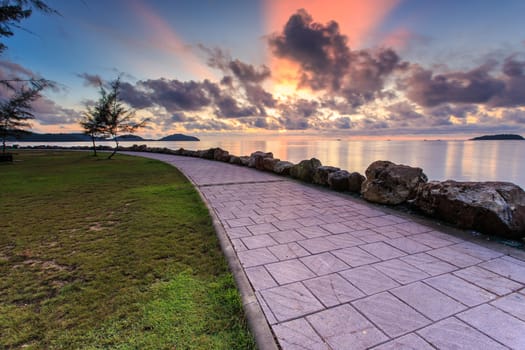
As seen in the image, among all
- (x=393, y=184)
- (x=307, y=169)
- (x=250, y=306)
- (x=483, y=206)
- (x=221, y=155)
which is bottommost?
(x=250, y=306)

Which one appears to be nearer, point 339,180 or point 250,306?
point 250,306

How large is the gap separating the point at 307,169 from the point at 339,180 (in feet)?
4.40

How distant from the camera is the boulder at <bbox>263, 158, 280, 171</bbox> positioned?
9.02 meters

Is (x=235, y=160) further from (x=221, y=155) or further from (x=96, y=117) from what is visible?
(x=96, y=117)

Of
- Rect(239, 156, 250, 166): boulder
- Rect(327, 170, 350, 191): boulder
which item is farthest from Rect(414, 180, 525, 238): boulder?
Rect(239, 156, 250, 166): boulder

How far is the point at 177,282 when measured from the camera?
2.19 metres

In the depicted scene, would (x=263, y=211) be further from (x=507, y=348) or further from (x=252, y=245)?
(x=507, y=348)

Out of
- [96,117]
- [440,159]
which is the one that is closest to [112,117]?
[96,117]

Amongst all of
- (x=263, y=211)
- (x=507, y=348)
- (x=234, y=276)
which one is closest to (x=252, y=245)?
(x=234, y=276)

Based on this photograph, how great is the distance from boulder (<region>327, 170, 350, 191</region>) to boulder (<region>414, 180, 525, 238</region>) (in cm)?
206

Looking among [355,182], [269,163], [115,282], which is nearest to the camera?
[115,282]

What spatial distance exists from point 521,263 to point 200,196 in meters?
5.08

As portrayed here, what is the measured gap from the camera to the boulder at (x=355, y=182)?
5.63 m

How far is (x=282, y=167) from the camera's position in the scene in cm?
836
